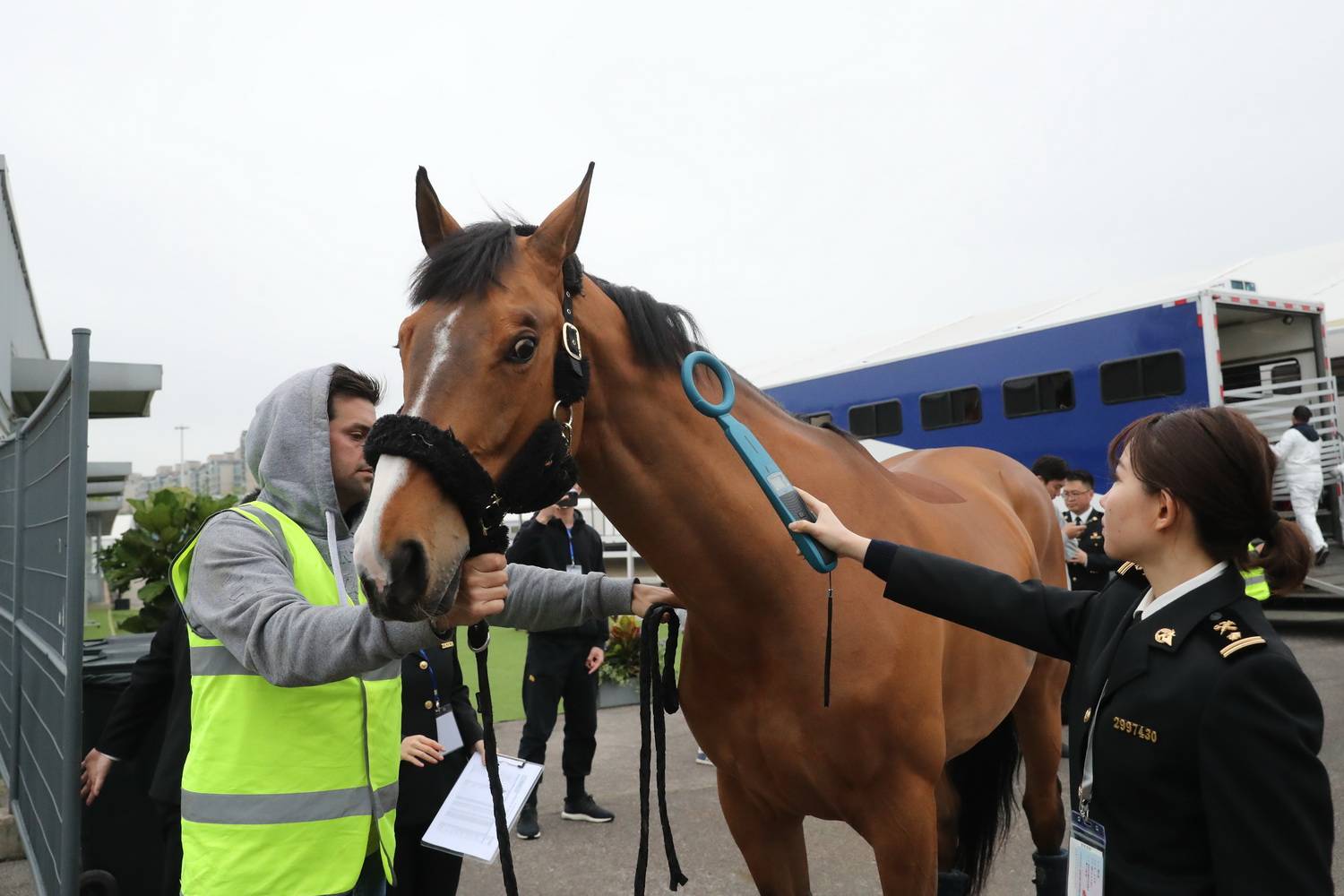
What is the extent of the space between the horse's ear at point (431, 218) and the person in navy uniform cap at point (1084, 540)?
478cm

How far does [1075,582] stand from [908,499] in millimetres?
Result: 4642

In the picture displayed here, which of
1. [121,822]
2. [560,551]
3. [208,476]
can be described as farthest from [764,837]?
[208,476]

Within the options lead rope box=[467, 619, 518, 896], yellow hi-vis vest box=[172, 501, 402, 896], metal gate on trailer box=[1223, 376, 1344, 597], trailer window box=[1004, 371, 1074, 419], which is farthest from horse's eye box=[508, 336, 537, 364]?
trailer window box=[1004, 371, 1074, 419]

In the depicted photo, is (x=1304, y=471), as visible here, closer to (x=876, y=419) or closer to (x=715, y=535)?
(x=876, y=419)

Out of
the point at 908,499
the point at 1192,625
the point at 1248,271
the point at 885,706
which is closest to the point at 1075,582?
the point at 908,499

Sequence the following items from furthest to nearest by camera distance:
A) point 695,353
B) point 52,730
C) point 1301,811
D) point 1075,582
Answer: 1. point 1075,582
2. point 52,730
3. point 695,353
4. point 1301,811

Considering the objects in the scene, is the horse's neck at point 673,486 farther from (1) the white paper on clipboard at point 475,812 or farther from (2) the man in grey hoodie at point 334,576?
(1) the white paper on clipboard at point 475,812

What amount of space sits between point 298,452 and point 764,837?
4.90 feet

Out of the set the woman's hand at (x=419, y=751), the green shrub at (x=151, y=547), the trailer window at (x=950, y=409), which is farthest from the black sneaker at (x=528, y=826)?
the trailer window at (x=950, y=409)

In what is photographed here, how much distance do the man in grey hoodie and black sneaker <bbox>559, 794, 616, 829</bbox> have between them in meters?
3.03

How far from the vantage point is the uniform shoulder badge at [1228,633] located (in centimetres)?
120

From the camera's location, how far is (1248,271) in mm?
12984

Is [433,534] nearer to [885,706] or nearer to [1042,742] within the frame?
[885,706]

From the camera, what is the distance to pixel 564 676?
5102 millimetres
